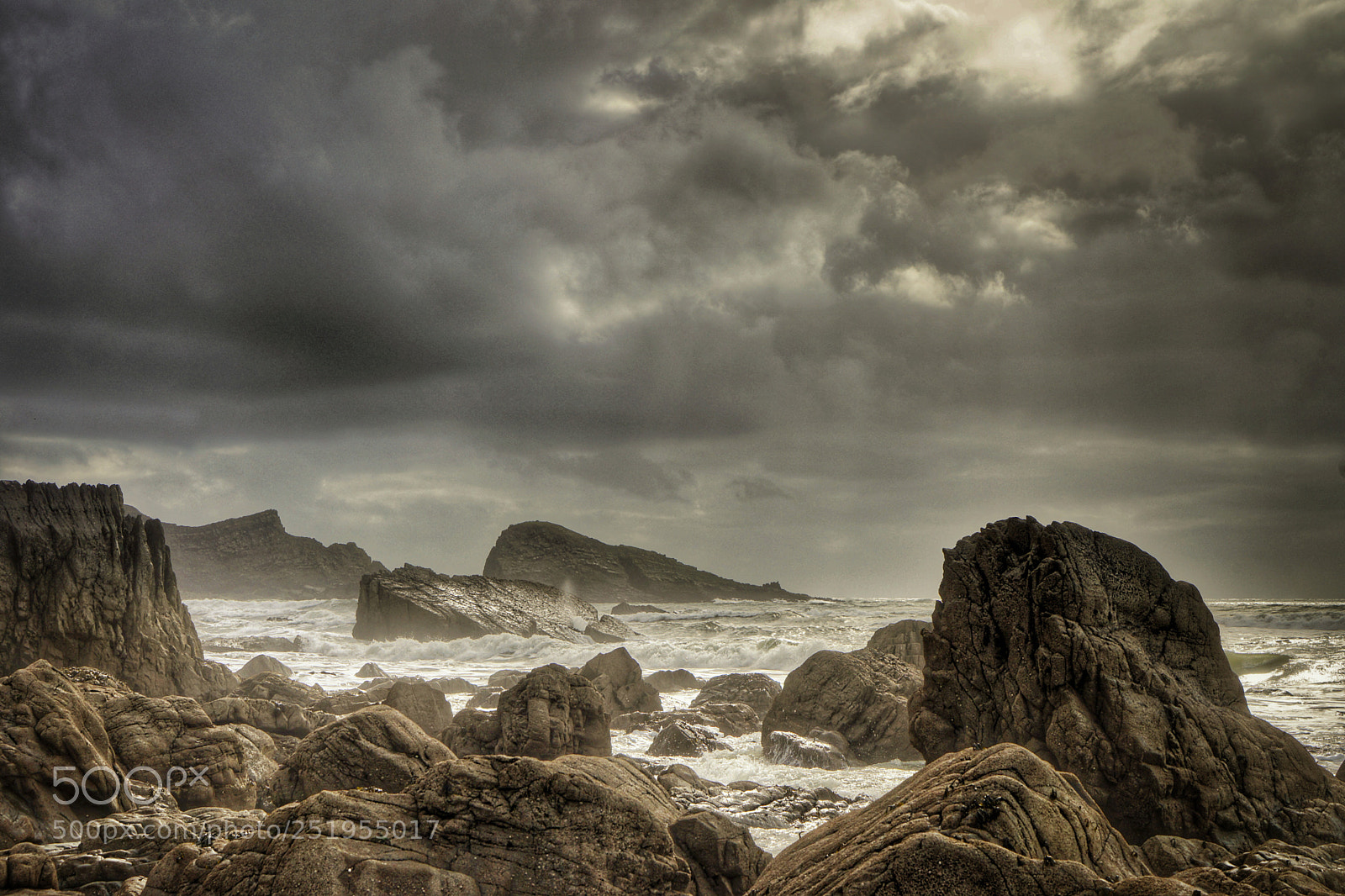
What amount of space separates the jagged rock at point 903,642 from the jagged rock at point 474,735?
446 inches

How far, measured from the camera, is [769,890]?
493 centimetres

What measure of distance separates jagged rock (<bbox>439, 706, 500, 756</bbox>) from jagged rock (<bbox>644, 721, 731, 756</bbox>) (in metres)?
3.70

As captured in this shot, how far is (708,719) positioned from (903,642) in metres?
6.68

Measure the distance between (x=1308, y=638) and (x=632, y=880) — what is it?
137ft

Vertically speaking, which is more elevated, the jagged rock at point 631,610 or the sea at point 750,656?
the sea at point 750,656

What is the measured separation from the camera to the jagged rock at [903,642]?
788 inches

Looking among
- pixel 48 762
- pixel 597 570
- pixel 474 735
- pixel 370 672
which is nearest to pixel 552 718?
pixel 474 735

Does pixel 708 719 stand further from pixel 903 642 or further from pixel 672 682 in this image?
pixel 672 682

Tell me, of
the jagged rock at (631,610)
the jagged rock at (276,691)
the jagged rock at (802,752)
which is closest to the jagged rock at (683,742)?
the jagged rock at (802,752)

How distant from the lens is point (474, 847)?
18.3 ft

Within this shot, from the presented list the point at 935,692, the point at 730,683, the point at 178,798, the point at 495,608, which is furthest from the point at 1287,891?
the point at 495,608

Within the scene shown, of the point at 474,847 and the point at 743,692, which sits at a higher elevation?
the point at 474,847

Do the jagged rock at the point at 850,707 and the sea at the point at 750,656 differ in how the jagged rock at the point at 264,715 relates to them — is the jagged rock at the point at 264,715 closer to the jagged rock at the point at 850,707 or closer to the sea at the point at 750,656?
the sea at the point at 750,656

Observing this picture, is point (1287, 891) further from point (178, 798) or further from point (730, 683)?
point (730, 683)
